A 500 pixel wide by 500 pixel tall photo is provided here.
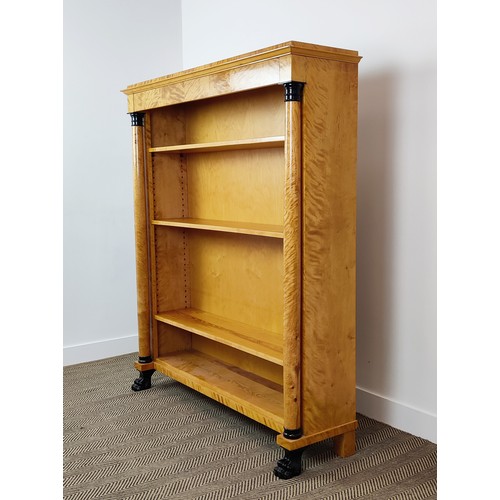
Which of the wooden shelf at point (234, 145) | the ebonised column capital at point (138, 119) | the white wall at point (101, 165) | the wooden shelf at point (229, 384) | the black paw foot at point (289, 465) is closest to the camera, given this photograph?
the black paw foot at point (289, 465)

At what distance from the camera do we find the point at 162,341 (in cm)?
304

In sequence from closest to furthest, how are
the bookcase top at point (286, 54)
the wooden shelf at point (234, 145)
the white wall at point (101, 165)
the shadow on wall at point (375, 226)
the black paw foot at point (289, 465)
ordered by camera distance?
the bookcase top at point (286, 54) < the black paw foot at point (289, 465) < the wooden shelf at point (234, 145) < the shadow on wall at point (375, 226) < the white wall at point (101, 165)

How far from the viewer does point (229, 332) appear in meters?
2.61

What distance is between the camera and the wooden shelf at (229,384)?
227 centimetres

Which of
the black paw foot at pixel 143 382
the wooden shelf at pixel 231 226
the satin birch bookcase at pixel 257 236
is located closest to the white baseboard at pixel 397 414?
the satin birch bookcase at pixel 257 236

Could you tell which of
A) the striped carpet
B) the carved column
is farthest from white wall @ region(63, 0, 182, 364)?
the striped carpet

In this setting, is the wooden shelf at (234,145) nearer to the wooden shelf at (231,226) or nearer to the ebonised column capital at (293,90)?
the ebonised column capital at (293,90)

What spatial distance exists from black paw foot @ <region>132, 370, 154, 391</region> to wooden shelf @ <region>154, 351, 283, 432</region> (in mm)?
71

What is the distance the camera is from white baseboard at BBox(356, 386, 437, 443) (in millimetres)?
2303

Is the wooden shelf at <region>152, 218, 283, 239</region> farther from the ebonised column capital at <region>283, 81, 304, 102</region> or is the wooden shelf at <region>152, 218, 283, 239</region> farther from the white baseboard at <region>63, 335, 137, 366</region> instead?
the white baseboard at <region>63, 335, 137, 366</region>

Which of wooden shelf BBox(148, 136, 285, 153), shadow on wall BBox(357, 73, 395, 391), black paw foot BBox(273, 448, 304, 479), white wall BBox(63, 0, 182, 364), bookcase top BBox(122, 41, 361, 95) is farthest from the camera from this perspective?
white wall BBox(63, 0, 182, 364)
